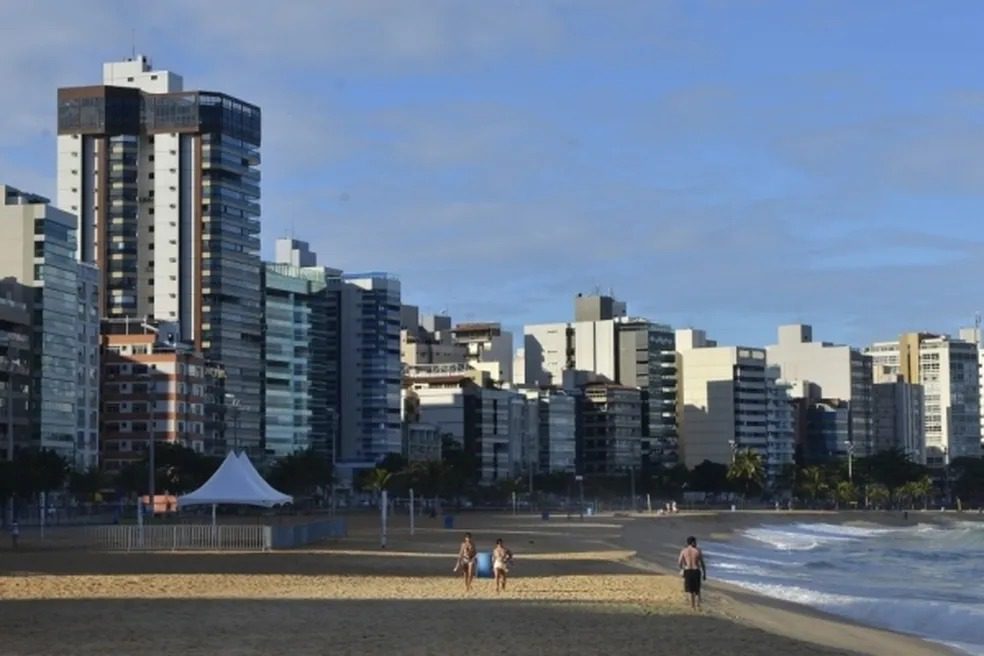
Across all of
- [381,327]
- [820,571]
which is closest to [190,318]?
[381,327]

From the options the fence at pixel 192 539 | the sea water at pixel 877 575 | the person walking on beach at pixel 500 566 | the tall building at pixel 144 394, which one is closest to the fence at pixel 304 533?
the fence at pixel 192 539

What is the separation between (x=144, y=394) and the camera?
139m

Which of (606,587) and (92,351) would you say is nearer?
(606,587)

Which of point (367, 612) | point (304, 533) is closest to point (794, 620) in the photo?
point (367, 612)

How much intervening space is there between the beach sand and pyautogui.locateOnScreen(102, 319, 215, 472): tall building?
8890 centimetres

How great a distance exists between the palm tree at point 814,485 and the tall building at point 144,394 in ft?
259

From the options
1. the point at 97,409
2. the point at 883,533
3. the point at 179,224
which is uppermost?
the point at 179,224

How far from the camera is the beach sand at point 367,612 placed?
24406mm

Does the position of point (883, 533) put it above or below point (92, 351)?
below

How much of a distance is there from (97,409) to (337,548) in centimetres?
8481

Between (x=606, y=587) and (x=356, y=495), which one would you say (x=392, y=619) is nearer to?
(x=606, y=587)

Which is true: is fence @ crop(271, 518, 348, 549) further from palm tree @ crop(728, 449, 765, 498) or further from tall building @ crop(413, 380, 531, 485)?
palm tree @ crop(728, 449, 765, 498)

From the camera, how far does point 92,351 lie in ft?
448

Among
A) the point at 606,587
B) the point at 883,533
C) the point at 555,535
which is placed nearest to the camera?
the point at 606,587
